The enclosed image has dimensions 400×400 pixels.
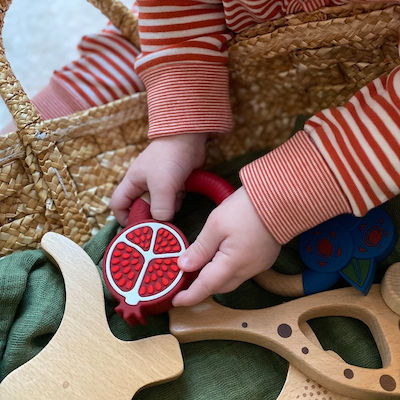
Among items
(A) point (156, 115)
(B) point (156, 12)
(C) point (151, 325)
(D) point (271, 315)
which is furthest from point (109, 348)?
(B) point (156, 12)

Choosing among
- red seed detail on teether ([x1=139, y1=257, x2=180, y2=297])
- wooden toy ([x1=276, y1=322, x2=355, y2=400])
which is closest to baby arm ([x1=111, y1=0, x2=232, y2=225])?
red seed detail on teether ([x1=139, y1=257, x2=180, y2=297])

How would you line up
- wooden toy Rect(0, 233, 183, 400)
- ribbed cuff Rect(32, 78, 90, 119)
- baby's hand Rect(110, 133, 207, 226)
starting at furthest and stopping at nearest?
ribbed cuff Rect(32, 78, 90, 119) < baby's hand Rect(110, 133, 207, 226) < wooden toy Rect(0, 233, 183, 400)

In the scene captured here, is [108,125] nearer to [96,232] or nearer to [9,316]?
[96,232]

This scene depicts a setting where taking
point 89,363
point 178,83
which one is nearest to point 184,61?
point 178,83

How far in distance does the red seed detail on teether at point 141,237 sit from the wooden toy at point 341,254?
0.13 m

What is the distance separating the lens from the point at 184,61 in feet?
1.99

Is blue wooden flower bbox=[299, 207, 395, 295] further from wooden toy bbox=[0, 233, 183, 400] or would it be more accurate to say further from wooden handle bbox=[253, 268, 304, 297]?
wooden toy bbox=[0, 233, 183, 400]

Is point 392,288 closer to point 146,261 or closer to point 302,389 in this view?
point 302,389

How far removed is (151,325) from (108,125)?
0.26m

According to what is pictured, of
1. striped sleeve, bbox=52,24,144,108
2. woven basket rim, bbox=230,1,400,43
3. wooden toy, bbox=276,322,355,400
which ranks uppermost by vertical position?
woven basket rim, bbox=230,1,400,43

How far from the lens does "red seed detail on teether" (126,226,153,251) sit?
1.75ft

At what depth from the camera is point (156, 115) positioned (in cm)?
62

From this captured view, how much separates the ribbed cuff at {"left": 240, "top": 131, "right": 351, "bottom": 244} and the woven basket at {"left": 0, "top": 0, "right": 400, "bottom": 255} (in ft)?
0.41

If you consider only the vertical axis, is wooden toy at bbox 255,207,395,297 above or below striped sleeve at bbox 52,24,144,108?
below
